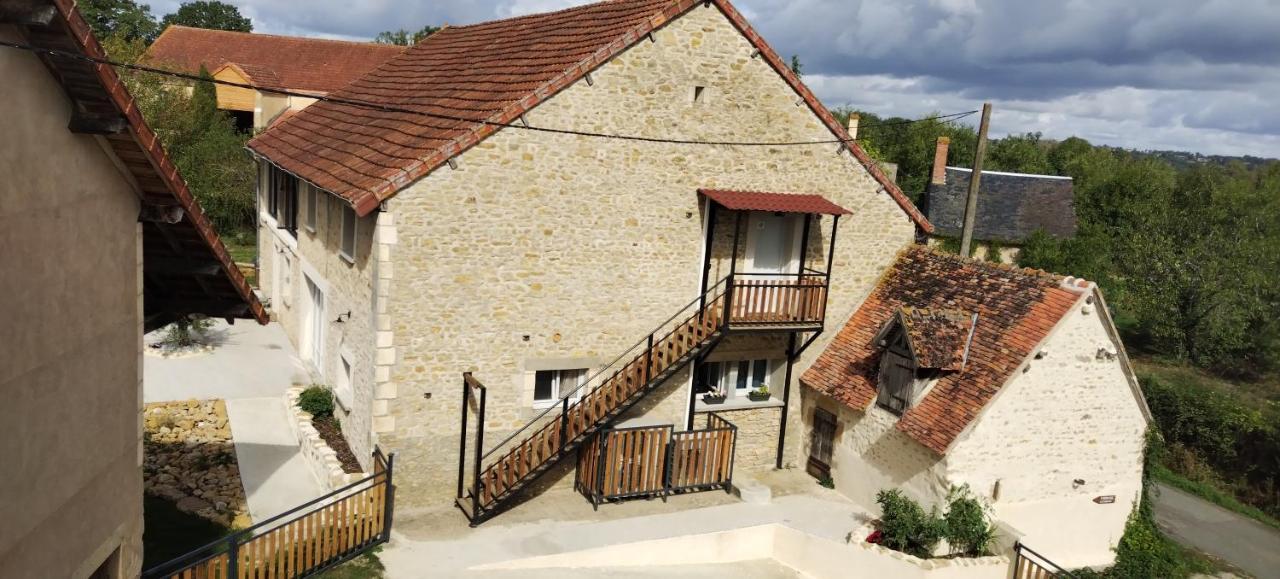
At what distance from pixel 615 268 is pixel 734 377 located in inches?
154

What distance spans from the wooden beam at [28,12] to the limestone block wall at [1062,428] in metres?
13.3

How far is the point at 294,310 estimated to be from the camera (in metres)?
22.5

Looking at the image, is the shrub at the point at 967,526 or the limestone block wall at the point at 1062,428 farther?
the limestone block wall at the point at 1062,428

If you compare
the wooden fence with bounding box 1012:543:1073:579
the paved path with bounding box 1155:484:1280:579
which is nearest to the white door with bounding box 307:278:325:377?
the wooden fence with bounding box 1012:543:1073:579

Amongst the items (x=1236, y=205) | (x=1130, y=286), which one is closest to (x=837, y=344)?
(x=1130, y=286)

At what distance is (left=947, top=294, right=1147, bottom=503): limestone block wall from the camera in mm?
14922

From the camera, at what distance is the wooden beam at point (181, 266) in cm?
886

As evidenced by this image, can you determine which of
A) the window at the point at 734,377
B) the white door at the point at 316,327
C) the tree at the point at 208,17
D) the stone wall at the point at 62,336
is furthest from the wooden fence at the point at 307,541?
the tree at the point at 208,17

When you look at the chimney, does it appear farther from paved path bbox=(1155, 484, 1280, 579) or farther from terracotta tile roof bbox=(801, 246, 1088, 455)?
terracotta tile roof bbox=(801, 246, 1088, 455)

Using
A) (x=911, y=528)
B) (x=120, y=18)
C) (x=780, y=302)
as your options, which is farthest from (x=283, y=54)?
(x=911, y=528)

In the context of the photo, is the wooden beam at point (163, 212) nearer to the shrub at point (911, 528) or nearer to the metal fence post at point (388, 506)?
the metal fence post at point (388, 506)

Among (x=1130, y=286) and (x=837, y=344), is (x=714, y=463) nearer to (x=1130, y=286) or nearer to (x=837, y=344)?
(x=837, y=344)

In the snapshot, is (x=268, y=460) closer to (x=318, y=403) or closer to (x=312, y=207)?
(x=318, y=403)

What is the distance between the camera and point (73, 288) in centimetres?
685
